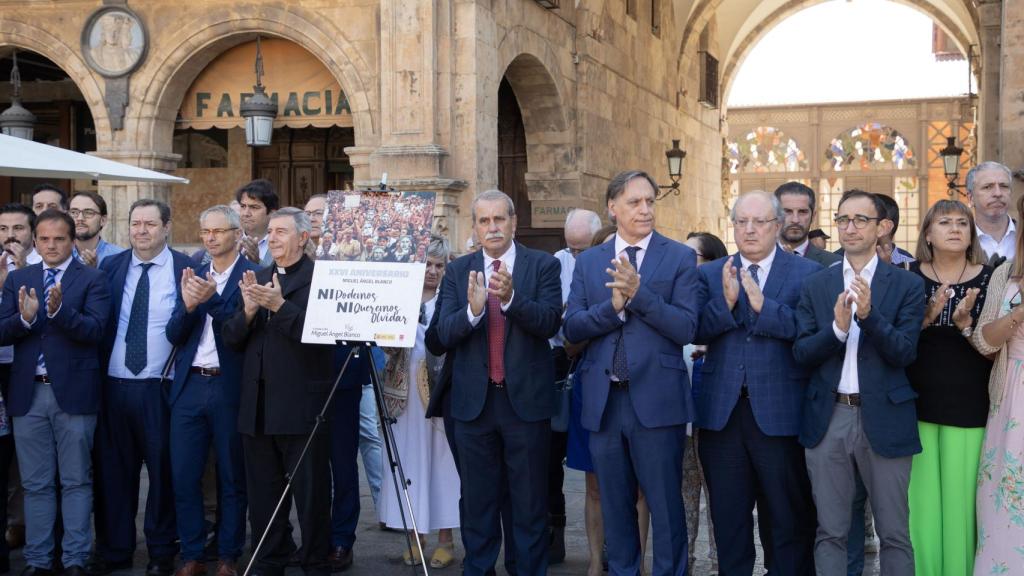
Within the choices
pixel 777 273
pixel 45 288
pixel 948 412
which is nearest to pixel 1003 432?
pixel 948 412

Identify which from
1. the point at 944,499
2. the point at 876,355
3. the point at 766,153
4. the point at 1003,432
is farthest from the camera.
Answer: the point at 766,153

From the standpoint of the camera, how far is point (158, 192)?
13.8 meters

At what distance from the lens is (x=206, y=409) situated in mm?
6230

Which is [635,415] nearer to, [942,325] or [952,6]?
[942,325]

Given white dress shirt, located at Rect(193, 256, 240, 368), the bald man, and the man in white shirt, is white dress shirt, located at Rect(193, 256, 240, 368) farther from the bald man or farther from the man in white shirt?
the man in white shirt

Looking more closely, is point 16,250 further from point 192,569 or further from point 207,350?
point 192,569

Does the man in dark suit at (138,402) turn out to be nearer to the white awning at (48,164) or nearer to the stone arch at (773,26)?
the white awning at (48,164)

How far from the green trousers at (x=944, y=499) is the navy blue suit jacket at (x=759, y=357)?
24.1 inches

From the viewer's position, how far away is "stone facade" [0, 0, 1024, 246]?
40.9ft

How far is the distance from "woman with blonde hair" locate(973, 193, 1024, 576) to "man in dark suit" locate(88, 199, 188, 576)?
4249mm

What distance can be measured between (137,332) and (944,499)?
169 inches

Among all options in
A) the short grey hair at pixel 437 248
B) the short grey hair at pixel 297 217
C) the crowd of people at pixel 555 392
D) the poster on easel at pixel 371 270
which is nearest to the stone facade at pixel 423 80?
the short grey hair at pixel 437 248

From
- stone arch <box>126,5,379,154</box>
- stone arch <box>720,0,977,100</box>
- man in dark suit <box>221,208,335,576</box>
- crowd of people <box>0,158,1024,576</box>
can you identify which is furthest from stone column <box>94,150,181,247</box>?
stone arch <box>720,0,977,100</box>

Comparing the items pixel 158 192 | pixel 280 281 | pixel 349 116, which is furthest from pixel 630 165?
pixel 280 281
